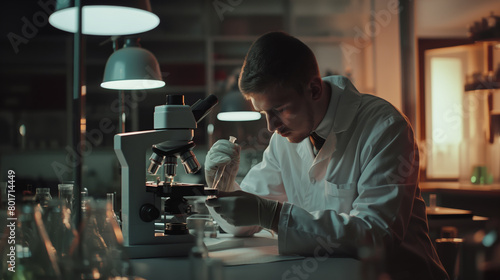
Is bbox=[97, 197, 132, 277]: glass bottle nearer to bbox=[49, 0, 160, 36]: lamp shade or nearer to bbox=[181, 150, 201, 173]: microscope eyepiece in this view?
bbox=[181, 150, 201, 173]: microscope eyepiece

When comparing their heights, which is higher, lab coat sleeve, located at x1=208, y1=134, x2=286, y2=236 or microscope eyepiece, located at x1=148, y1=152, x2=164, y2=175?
microscope eyepiece, located at x1=148, y1=152, x2=164, y2=175

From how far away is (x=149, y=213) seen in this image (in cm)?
114

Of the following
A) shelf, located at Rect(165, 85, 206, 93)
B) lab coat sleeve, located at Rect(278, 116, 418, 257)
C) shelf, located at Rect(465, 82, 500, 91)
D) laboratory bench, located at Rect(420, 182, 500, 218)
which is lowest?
laboratory bench, located at Rect(420, 182, 500, 218)

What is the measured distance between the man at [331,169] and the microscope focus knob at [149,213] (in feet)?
0.43

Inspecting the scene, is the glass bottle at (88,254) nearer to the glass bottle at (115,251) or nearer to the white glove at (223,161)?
the glass bottle at (115,251)

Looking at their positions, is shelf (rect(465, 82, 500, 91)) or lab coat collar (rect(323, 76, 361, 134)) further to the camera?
shelf (rect(465, 82, 500, 91))

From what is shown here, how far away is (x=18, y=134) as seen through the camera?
4.48 m

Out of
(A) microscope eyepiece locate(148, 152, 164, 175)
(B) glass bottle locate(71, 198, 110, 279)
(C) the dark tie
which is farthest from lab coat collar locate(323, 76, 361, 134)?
(B) glass bottle locate(71, 198, 110, 279)

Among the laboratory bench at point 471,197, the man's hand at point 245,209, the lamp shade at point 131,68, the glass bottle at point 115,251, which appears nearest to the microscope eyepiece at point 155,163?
the man's hand at point 245,209

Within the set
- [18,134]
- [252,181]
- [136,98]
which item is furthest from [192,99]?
[252,181]

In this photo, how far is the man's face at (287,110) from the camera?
4.60ft

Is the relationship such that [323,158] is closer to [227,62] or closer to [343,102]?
[343,102]

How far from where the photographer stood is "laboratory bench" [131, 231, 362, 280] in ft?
3.05

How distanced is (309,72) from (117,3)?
0.60m
